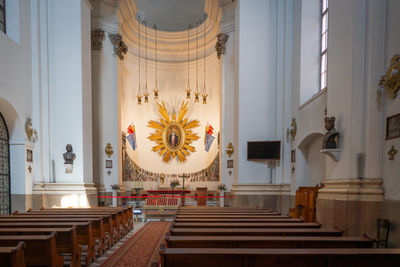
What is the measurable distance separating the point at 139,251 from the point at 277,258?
379 cm

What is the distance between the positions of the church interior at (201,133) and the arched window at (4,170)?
40 millimetres

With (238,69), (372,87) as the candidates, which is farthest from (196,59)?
(372,87)

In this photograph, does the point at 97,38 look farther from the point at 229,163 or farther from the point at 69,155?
the point at 229,163

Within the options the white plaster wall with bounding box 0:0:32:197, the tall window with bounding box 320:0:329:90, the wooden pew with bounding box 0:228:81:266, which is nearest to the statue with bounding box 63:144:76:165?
the white plaster wall with bounding box 0:0:32:197

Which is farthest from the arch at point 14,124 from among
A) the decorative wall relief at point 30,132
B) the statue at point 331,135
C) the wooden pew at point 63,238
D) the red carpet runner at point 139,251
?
the statue at point 331,135

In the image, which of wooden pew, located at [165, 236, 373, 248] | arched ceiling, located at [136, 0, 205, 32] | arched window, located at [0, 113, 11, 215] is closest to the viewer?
wooden pew, located at [165, 236, 373, 248]

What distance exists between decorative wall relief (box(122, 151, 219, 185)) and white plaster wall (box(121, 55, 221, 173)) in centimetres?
38

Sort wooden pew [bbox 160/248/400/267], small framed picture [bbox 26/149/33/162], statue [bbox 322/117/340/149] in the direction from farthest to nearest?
small framed picture [bbox 26/149/33/162], statue [bbox 322/117/340/149], wooden pew [bbox 160/248/400/267]

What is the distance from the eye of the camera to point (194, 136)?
15.5 meters

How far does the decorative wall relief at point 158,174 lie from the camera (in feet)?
45.2

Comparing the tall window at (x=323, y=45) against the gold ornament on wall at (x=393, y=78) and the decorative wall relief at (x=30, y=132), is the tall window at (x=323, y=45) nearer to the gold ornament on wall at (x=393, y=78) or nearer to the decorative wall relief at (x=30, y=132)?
the gold ornament on wall at (x=393, y=78)

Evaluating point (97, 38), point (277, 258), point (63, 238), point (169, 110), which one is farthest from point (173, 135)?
point (277, 258)

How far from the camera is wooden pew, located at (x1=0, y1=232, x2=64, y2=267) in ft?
10.00

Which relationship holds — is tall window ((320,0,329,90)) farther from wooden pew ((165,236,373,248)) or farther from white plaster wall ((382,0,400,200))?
wooden pew ((165,236,373,248))
